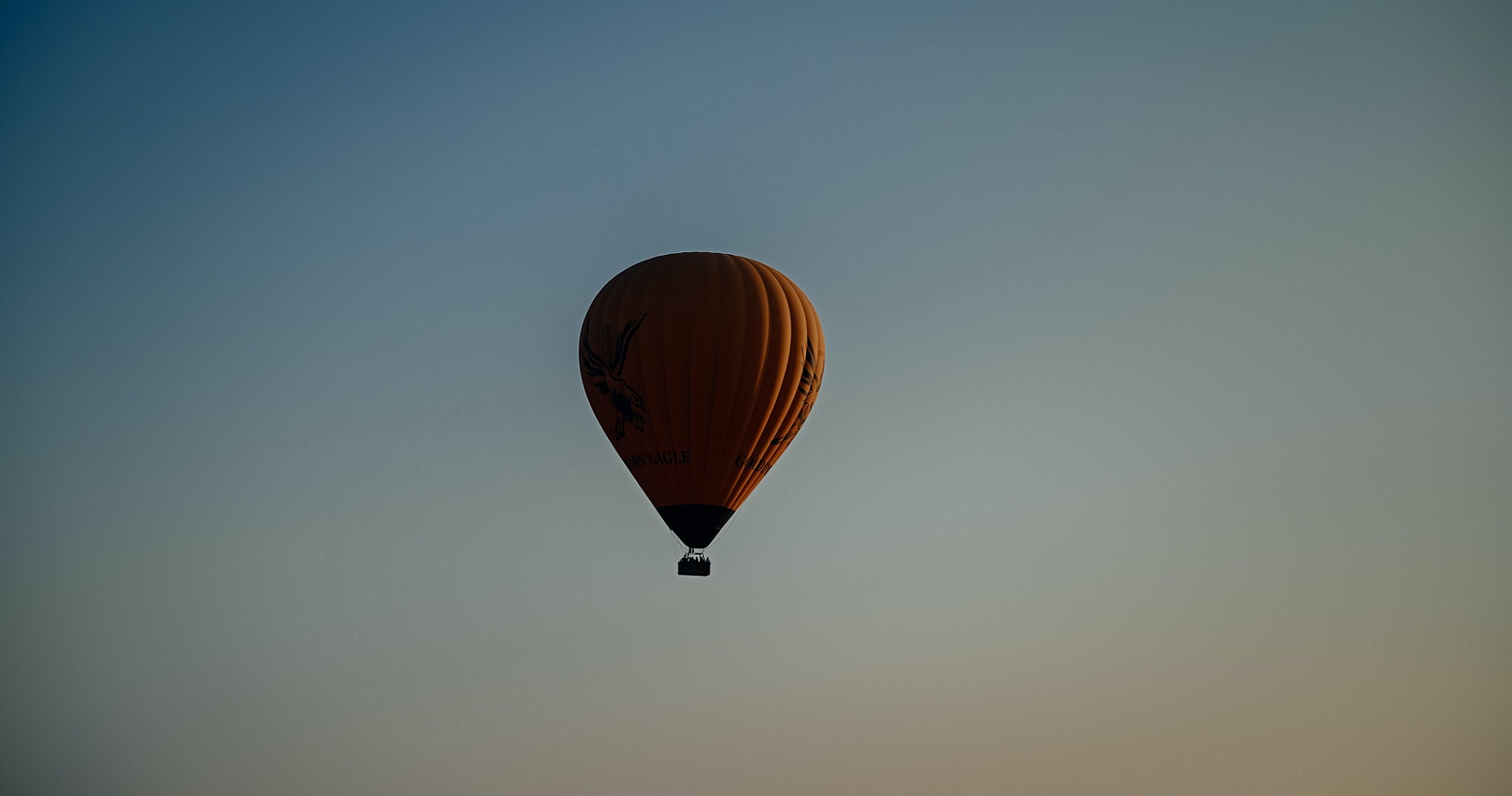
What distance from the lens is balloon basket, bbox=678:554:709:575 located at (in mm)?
32562

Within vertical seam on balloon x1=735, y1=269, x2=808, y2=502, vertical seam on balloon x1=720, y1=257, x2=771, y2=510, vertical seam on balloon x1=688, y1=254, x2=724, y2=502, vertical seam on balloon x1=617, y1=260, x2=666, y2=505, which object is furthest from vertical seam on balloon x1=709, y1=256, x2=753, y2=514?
vertical seam on balloon x1=617, y1=260, x2=666, y2=505

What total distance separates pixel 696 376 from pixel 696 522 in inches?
132

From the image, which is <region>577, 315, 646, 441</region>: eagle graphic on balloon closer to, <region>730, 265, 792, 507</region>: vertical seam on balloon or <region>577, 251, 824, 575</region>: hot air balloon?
<region>577, 251, 824, 575</region>: hot air balloon

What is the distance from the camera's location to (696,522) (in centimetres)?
3272

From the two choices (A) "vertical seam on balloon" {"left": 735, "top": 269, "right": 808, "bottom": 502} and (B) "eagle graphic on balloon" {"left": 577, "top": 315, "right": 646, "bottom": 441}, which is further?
(A) "vertical seam on balloon" {"left": 735, "top": 269, "right": 808, "bottom": 502}

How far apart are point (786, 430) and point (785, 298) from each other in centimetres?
315

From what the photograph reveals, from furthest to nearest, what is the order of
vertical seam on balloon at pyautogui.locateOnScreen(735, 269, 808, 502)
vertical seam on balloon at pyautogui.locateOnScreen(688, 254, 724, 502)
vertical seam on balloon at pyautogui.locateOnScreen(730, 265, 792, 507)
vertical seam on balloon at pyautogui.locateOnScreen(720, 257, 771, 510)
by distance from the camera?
vertical seam on balloon at pyautogui.locateOnScreen(735, 269, 808, 502)
vertical seam on balloon at pyautogui.locateOnScreen(730, 265, 792, 507)
vertical seam on balloon at pyautogui.locateOnScreen(720, 257, 771, 510)
vertical seam on balloon at pyautogui.locateOnScreen(688, 254, 724, 502)

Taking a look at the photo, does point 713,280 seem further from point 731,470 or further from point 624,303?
point 731,470

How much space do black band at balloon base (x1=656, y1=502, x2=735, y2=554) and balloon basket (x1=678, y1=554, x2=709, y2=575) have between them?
294mm

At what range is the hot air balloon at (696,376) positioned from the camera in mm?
32344

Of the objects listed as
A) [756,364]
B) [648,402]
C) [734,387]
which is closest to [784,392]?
[756,364]

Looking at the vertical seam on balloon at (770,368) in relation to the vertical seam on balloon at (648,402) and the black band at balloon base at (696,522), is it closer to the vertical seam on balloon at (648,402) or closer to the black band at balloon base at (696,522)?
the black band at balloon base at (696,522)

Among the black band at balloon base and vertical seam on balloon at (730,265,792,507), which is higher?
vertical seam on balloon at (730,265,792,507)

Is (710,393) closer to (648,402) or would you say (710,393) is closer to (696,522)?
(648,402)
